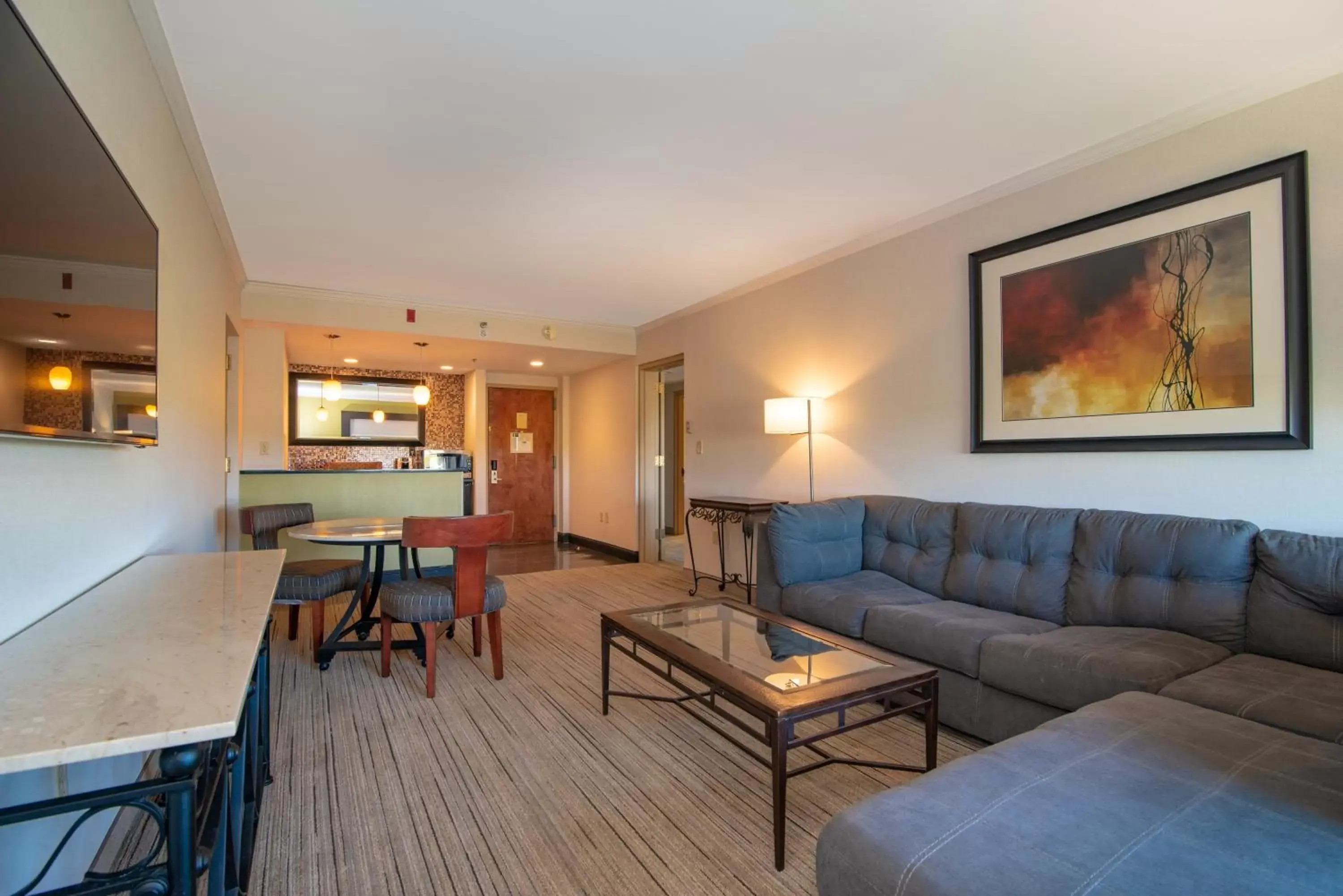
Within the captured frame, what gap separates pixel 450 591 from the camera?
302cm

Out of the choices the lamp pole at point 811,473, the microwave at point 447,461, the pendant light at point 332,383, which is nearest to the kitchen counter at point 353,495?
the microwave at point 447,461

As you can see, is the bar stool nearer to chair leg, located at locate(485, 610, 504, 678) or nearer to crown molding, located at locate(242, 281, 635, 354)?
chair leg, located at locate(485, 610, 504, 678)

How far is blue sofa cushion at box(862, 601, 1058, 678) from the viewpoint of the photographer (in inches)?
92.6

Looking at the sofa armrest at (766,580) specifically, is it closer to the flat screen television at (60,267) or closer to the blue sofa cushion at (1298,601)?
the blue sofa cushion at (1298,601)

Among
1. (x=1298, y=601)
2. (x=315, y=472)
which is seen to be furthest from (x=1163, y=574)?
(x=315, y=472)

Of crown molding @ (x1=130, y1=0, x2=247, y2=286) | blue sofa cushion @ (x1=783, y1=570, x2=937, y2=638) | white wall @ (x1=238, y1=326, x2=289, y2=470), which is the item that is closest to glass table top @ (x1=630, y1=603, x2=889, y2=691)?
blue sofa cushion @ (x1=783, y1=570, x2=937, y2=638)

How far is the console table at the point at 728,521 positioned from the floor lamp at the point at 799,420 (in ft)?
0.96

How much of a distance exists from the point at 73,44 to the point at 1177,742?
3.11 m

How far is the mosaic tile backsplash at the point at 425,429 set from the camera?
7184mm

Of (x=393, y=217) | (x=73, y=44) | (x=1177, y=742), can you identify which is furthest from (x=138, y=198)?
(x=1177, y=742)

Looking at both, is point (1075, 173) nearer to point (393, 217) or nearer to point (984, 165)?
point (984, 165)

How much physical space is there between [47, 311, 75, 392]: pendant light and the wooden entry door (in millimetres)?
6385

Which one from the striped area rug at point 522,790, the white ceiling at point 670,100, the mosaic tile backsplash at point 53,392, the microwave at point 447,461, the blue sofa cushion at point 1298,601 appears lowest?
the striped area rug at point 522,790

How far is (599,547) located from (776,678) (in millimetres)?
5591
